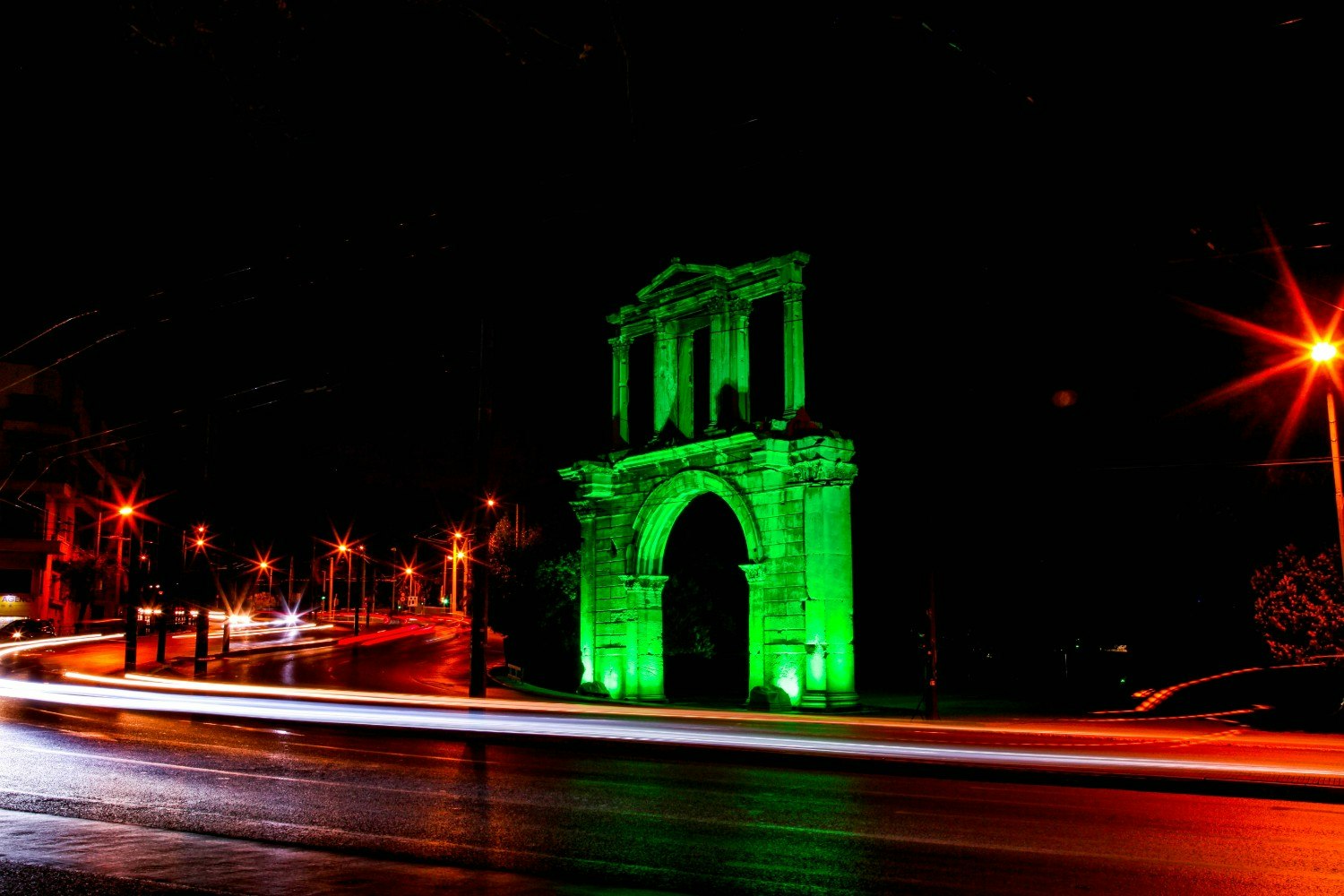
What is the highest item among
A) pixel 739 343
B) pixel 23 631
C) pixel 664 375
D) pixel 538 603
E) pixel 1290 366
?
pixel 739 343

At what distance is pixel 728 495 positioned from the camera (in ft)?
90.6

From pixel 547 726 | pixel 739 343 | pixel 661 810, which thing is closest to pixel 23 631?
pixel 739 343

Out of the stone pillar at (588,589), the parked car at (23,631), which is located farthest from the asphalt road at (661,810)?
the parked car at (23,631)

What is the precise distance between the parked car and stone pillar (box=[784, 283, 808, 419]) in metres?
48.9

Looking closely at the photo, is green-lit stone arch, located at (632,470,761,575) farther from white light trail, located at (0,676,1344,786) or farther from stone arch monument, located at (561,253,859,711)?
white light trail, located at (0,676,1344,786)

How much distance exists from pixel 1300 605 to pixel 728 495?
1296 centimetres

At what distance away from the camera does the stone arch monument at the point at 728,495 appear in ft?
84.0

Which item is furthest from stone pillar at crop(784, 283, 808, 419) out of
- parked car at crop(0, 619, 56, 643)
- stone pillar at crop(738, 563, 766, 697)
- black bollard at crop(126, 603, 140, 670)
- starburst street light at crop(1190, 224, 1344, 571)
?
parked car at crop(0, 619, 56, 643)

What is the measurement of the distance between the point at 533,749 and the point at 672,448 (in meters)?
13.0

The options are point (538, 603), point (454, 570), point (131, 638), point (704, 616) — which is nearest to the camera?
point (704, 616)

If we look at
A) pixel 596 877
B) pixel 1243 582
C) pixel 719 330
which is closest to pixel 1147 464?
pixel 1243 582

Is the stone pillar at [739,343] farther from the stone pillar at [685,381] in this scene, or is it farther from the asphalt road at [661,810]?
the asphalt road at [661,810]

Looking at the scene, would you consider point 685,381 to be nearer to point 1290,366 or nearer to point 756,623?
point 756,623

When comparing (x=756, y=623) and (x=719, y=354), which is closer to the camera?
(x=756, y=623)
